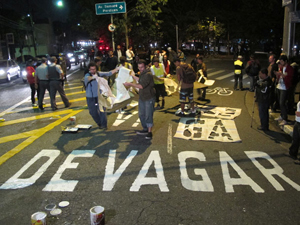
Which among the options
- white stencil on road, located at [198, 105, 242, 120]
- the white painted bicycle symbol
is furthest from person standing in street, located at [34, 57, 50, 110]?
the white painted bicycle symbol

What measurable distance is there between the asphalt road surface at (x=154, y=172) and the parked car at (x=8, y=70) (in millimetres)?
12433

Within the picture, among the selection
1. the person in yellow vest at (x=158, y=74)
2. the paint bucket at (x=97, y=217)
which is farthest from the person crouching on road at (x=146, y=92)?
the paint bucket at (x=97, y=217)

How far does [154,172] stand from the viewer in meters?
5.55

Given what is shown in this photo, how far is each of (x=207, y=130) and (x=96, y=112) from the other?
10.0 ft

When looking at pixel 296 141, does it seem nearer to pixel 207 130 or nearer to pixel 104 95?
pixel 207 130

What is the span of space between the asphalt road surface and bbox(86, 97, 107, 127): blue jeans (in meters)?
0.30

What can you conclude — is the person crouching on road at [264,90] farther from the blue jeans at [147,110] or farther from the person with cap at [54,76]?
the person with cap at [54,76]

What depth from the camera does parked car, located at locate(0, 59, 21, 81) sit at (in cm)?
2011

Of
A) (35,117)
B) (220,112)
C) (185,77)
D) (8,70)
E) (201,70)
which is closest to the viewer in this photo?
(185,77)

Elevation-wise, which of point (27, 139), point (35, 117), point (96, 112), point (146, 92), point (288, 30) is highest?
point (288, 30)

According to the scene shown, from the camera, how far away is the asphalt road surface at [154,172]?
4.28 metres

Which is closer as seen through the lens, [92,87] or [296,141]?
[296,141]

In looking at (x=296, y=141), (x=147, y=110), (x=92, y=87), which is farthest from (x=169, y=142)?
(x=296, y=141)

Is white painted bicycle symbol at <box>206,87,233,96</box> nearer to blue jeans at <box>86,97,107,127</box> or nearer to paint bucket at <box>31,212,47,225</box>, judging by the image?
blue jeans at <box>86,97,107,127</box>
